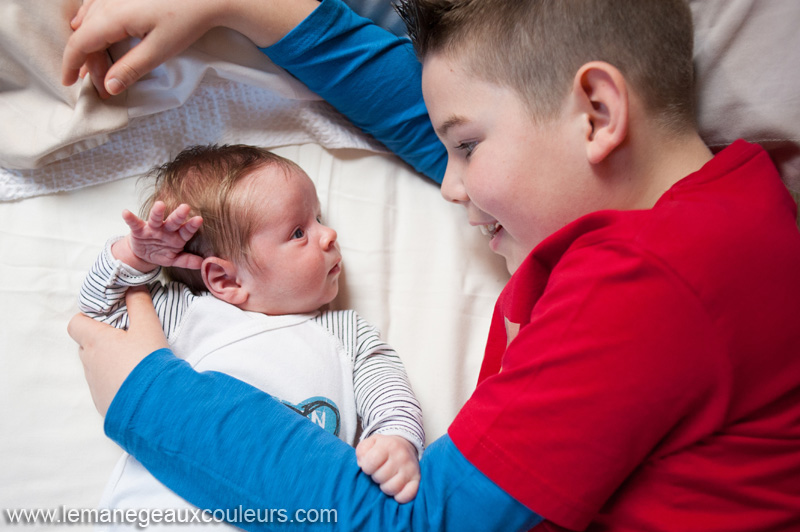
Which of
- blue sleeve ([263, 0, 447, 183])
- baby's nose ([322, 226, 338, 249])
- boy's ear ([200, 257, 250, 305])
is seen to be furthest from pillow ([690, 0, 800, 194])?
boy's ear ([200, 257, 250, 305])

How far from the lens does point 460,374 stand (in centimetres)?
110

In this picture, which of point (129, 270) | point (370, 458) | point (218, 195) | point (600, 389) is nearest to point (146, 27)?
point (218, 195)

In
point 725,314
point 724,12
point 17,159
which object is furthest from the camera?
point 17,159

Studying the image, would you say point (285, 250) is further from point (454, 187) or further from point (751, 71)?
point (751, 71)

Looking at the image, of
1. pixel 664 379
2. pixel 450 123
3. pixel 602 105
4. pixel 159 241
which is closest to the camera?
pixel 664 379

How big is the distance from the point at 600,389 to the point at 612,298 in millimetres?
96

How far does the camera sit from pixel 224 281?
106 centimetres

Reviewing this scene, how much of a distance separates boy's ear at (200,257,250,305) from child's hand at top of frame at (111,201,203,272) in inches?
0.8

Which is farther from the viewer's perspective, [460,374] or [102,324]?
[460,374]

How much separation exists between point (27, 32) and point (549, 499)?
42.4 inches

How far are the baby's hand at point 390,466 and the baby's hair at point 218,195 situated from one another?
395 mm

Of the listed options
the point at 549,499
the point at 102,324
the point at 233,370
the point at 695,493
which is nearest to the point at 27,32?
the point at 102,324

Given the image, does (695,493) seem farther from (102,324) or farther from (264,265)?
(102,324)

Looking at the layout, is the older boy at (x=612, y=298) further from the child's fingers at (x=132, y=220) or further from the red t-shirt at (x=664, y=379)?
the child's fingers at (x=132, y=220)
